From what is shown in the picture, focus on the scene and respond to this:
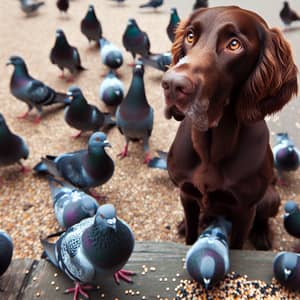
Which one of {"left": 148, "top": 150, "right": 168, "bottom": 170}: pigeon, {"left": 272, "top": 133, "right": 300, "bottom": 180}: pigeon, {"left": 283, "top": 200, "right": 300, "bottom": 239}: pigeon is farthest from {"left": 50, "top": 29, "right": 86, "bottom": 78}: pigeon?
{"left": 283, "top": 200, "right": 300, "bottom": 239}: pigeon

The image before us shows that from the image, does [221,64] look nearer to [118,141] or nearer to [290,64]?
[290,64]

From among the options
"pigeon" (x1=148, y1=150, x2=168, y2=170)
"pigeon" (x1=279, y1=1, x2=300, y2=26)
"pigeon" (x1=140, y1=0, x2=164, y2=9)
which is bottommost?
"pigeon" (x1=148, y1=150, x2=168, y2=170)

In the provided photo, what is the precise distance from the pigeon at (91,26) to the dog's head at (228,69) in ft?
10.9

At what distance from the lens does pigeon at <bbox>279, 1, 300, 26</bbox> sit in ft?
14.8

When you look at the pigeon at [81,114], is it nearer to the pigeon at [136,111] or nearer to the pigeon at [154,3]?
the pigeon at [136,111]

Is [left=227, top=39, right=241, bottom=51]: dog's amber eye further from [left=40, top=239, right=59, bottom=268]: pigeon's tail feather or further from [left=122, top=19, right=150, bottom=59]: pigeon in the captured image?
[left=122, top=19, right=150, bottom=59]: pigeon

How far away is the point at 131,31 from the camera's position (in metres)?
4.12

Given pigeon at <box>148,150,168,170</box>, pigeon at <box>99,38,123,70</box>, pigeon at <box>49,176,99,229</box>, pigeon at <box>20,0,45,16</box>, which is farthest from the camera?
pigeon at <box>20,0,45,16</box>

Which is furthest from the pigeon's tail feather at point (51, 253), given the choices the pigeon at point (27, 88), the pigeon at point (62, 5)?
the pigeon at point (62, 5)

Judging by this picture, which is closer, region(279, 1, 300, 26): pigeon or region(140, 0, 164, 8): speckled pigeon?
region(279, 1, 300, 26): pigeon

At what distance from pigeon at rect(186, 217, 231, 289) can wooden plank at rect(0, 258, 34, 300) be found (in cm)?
71

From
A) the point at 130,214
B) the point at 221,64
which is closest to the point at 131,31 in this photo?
the point at 130,214

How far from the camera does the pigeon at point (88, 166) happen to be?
2.52m

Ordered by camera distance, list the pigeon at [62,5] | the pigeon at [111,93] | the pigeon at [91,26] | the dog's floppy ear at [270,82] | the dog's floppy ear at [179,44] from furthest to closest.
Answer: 1. the pigeon at [62,5]
2. the pigeon at [91,26]
3. the pigeon at [111,93]
4. the dog's floppy ear at [179,44]
5. the dog's floppy ear at [270,82]
